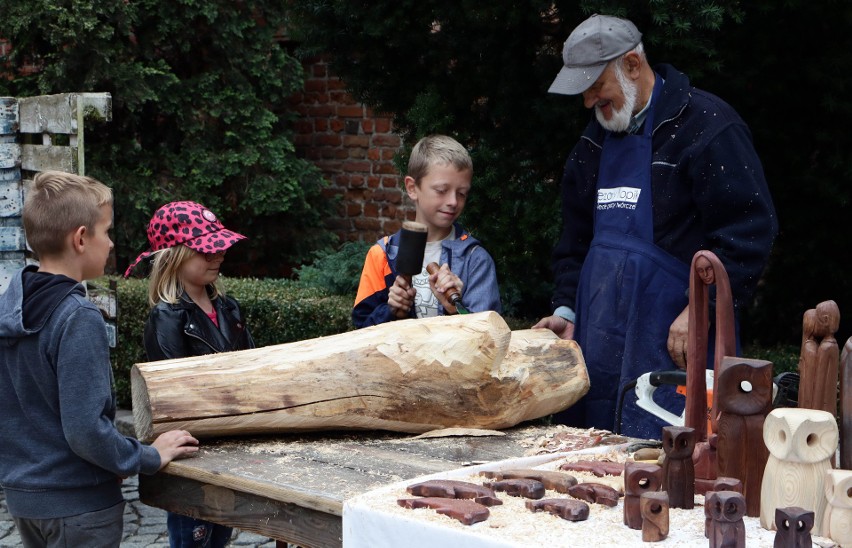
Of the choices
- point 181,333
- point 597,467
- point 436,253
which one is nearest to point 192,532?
point 181,333

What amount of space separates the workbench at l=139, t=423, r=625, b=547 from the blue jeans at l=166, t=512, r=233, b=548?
0.57m

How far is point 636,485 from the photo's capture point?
1.99 m

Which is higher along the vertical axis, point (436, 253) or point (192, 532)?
point (436, 253)

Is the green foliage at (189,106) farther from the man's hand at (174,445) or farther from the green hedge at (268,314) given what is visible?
the man's hand at (174,445)

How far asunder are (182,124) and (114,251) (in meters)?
1.12

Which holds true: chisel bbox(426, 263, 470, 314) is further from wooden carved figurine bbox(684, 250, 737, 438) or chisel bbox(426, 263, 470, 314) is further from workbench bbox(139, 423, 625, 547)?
wooden carved figurine bbox(684, 250, 737, 438)

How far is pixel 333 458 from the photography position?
265 centimetres

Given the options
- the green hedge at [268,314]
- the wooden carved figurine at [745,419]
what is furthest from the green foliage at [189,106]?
the wooden carved figurine at [745,419]

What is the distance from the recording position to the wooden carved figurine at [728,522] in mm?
1796

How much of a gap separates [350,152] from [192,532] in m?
5.46

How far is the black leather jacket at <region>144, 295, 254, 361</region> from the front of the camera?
129 inches

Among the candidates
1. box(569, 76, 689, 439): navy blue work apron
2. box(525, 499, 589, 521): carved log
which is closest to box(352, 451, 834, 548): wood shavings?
box(525, 499, 589, 521): carved log

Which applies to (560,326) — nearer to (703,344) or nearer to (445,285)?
(445,285)

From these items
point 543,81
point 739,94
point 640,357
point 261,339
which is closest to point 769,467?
point 640,357
